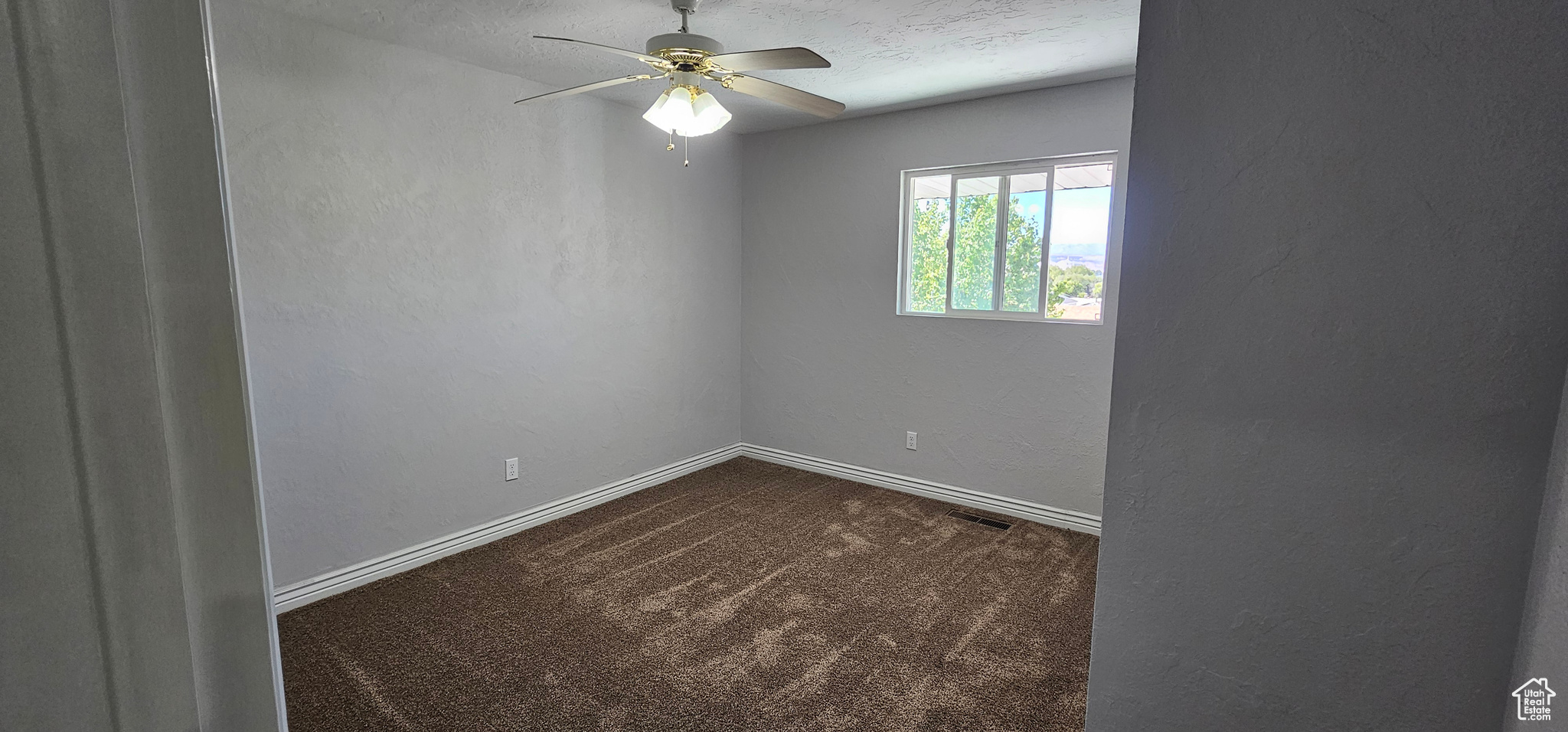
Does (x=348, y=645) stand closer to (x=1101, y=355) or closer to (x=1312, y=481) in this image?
(x=1312, y=481)

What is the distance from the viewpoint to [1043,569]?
3.10 meters

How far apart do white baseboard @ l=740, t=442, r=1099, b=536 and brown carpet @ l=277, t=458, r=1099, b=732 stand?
0.10 metres

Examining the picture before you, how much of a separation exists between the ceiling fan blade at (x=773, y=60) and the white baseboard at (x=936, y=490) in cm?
265

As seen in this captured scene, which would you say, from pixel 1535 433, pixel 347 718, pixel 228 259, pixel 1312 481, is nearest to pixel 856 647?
pixel 347 718

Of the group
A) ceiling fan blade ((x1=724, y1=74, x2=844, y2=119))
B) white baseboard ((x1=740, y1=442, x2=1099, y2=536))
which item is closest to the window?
white baseboard ((x1=740, y1=442, x2=1099, y2=536))

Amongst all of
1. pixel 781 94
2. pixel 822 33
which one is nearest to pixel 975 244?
pixel 822 33

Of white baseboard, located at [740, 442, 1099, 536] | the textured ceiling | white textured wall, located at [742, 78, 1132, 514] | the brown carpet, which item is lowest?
the brown carpet

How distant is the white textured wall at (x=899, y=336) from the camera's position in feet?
11.4

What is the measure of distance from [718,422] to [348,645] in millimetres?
2631

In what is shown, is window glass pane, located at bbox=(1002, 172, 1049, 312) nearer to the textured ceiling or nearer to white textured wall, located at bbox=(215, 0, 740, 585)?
the textured ceiling

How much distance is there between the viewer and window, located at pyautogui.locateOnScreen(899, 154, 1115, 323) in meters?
3.46

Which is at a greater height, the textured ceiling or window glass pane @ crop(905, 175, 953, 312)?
the textured ceiling

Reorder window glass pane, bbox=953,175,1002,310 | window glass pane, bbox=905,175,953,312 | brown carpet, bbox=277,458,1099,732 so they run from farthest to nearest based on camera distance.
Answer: window glass pane, bbox=905,175,953,312 → window glass pane, bbox=953,175,1002,310 → brown carpet, bbox=277,458,1099,732

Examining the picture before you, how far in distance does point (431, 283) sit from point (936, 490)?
289cm
